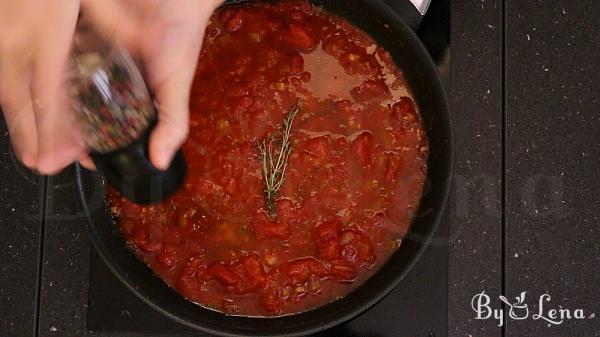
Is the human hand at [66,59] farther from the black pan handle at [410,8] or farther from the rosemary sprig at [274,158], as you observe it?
the black pan handle at [410,8]

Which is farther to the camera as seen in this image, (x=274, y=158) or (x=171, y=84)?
(x=274, y=158)

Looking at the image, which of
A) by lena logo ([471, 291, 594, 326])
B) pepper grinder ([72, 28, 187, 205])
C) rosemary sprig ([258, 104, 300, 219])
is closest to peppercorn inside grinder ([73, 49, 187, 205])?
pepper grinder ([72, 28, 187, 205])

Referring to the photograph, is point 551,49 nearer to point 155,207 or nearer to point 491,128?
point 491,128

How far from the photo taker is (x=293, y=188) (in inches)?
43.7

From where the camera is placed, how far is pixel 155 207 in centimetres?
113

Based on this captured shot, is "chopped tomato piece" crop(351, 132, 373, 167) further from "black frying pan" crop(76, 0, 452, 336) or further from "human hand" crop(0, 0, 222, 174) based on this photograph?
"human hand" crop(0, 0, 222, 174)

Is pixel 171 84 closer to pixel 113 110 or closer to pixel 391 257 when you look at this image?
pixel 113 110

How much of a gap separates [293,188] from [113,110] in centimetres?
38

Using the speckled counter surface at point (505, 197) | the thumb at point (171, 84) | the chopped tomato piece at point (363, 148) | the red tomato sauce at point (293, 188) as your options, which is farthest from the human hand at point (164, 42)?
the speckled counter surface at point (505, 197)

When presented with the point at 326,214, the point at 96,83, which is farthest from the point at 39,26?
the point at 326,214

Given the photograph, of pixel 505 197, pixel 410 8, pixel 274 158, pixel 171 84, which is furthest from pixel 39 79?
pixel 505 197

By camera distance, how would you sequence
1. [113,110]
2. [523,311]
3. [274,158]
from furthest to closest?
[523,311]
[274,158]
[113,110]

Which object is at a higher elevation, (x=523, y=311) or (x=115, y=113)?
(x=115, y=113)

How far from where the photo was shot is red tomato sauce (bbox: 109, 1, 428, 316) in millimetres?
1106
